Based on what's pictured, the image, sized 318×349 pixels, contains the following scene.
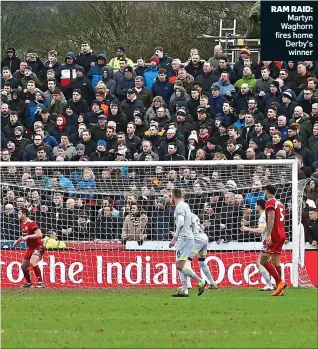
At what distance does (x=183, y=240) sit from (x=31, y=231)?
12.7 feet

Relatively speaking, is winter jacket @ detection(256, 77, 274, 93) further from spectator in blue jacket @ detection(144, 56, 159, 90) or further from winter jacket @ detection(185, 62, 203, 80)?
spectator in blue jacket @ detection(144, 56, 159, 90)

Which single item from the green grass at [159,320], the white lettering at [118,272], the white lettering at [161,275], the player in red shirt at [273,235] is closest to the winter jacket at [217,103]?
the white lettering at [161,275]

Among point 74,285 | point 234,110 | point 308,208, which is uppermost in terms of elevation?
point 234,110

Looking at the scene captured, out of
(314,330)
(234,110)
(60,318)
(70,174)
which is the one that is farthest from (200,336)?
(234,110)

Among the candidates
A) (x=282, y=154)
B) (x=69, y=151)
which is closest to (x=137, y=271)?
(x=282, y=154)

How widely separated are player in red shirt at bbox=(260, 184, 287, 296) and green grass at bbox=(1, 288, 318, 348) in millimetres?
533

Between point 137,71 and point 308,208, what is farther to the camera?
point 137,71

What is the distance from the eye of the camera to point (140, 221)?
24703 mm

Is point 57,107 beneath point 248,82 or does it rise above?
beneath

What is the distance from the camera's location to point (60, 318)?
1673 cm

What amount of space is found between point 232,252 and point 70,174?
4080 millimetres

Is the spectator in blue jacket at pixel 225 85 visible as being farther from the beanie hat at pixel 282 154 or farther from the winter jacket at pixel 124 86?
the beanie hat at pixel 282 154

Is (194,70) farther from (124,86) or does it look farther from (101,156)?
(101,156)

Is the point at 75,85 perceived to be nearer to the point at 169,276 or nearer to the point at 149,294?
the point at 169,276
